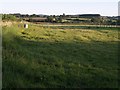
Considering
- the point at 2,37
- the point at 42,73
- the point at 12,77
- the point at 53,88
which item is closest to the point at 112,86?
the point at 53,88

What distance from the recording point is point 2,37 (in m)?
12.4

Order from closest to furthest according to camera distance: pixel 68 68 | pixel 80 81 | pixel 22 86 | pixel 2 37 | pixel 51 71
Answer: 1. pixel 22 86
2. pixel 80 81
3. pixel 51 71
4. pixel 68 68
5. pixel 2 37

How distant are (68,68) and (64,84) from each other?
2.18 m

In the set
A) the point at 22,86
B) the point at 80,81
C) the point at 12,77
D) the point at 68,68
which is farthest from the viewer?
the point at 68,68

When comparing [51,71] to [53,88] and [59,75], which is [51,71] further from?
[53,88]

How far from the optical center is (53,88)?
733cm

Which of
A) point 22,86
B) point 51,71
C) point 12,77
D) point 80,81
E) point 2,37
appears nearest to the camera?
point 22,86

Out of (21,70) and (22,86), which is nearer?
(22,86)

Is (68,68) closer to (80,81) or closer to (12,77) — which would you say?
(80,81)

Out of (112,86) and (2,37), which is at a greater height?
(2,37)

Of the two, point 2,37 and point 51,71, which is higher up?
point 2,37

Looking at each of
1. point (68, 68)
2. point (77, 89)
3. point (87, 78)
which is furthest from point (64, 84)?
point (68, 68)

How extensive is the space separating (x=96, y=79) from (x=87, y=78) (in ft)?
0.90

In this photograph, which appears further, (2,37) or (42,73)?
(2,37)
